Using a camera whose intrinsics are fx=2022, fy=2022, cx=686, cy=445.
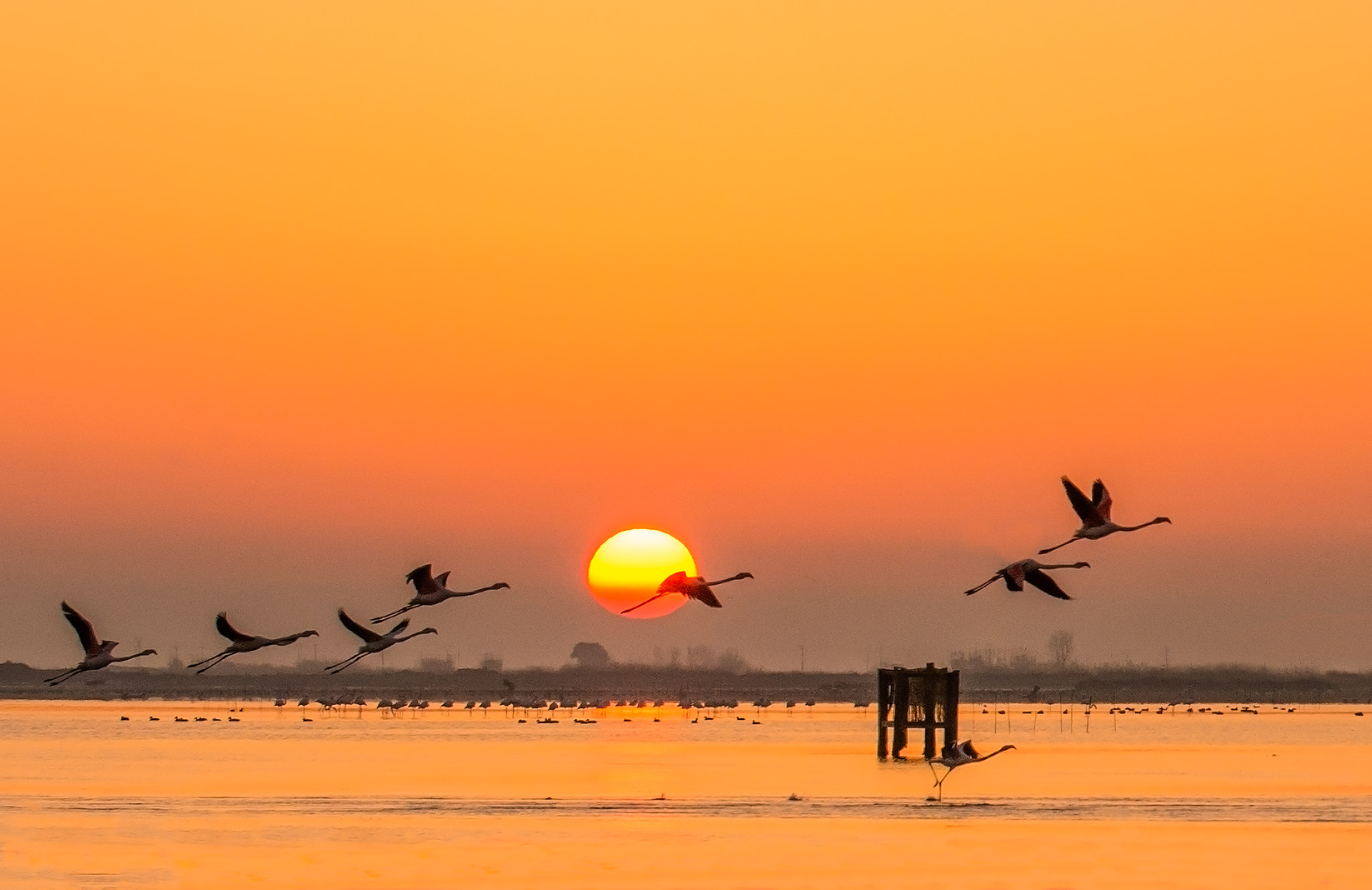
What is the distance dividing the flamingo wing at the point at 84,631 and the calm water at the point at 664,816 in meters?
4.57

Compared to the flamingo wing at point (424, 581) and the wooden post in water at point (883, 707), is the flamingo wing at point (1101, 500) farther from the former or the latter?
the wooden post in water at point (883, 707)

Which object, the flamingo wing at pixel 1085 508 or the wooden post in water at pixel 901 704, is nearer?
the flamingo wing at pixel 1085 508

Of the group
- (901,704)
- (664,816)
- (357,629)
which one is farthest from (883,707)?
(357,629)

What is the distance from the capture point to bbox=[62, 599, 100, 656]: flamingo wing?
1692 inches

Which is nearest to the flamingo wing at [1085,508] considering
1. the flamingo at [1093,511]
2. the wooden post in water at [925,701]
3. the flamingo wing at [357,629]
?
the flamingo at [1093,511]

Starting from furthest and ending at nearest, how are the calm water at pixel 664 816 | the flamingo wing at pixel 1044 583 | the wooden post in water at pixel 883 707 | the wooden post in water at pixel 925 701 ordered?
the wooden post in water at pixel 883 707 < the wooden post in water at pixel 925 701 < the calm water at pixel 664 816 < the flamingo wing at pixel 1044 583

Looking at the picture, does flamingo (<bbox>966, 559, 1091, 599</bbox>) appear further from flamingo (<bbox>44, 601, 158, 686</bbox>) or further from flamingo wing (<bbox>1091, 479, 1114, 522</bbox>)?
flamingo (<bbox>44, 601, 158, 686</bbox>)

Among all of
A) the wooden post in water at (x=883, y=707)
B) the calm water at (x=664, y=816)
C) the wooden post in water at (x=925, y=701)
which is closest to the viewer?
the calm water at (x=664, y=816)

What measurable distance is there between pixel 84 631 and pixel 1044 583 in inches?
823

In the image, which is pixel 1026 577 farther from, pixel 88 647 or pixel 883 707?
pixel 883 707

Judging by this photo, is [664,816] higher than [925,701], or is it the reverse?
[925,701]

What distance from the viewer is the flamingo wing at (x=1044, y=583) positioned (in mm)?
35562

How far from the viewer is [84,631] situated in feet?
144

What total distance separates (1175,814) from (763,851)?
52.2 feet
